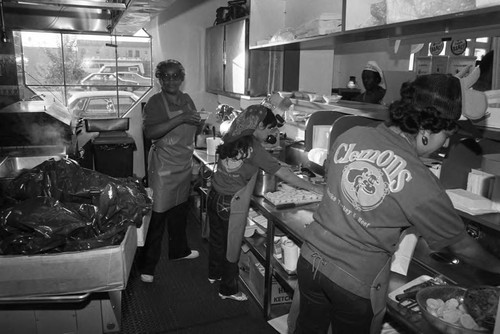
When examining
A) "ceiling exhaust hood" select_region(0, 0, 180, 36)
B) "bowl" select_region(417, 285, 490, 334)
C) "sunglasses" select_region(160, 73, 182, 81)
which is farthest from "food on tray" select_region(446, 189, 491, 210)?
"ceiling exhaust hood" select_region(0, 0, 180, 36)

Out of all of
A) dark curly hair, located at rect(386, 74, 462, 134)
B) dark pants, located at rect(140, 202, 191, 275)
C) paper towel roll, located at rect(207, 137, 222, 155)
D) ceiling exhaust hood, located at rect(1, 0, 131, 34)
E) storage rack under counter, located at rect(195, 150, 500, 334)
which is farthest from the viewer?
ceiling exhaust hood, located at rect(1, 0, 131, 34)

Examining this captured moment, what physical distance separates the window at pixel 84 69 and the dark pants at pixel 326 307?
469 cm

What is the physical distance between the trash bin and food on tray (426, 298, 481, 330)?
4.17 meters

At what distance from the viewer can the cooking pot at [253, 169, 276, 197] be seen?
2771 mm

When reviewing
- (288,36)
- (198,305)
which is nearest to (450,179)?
(288,36)

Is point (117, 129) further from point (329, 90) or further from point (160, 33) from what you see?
point (329, 90)

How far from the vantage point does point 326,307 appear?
5.28ft

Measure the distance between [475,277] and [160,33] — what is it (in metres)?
4.93

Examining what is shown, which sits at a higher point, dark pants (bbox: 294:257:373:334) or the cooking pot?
the cooking pot

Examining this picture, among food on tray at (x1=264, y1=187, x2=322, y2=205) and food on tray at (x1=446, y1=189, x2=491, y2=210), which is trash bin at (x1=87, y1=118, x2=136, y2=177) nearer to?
food on tray at (x1=264, y1=187, x2=322, y2=205)

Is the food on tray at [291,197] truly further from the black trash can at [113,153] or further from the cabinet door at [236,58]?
the black trash can at [113,153]

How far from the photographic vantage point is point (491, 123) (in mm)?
1583

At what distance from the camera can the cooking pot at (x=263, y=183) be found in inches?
109

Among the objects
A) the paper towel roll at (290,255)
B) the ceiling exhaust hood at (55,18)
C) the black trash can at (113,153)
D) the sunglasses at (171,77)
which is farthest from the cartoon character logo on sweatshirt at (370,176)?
the black trash can at (113,153)
